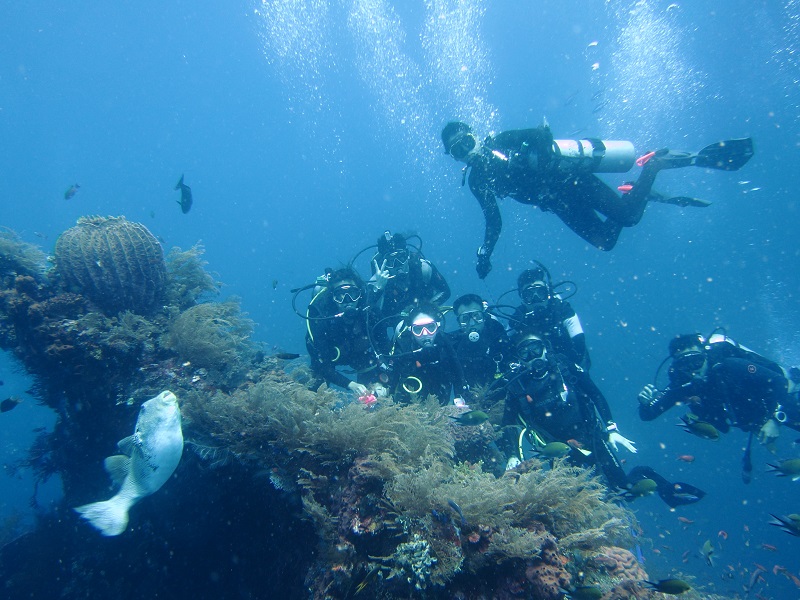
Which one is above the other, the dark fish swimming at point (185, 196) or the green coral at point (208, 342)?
the dark fish swimming at point (185, 196)

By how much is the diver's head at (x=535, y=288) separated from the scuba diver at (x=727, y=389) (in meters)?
3.07

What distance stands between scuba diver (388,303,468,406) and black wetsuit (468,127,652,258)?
2449 millimetres

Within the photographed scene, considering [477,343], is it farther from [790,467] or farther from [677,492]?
[790,467]

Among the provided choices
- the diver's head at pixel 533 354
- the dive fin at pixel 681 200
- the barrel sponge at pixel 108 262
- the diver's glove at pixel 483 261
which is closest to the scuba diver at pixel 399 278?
the diver's glove at pixel 483 261

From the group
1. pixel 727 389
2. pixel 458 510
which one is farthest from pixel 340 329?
pixel 727 389

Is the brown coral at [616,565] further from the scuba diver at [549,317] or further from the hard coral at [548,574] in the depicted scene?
the scuba diver at [549,317]

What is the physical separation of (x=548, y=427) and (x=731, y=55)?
79.9 metres

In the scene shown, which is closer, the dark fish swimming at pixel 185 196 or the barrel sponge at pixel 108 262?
the barrel sponge at pixel 108 262

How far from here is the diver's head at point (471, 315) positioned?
8047 mm

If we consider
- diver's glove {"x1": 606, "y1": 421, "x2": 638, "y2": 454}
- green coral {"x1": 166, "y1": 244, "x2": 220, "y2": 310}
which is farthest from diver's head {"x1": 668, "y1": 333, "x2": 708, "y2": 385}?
green coral {"x1": 166, "y1": 244, "x2": 220, "y2": 310}

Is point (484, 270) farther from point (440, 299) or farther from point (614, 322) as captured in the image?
point (614, 322)

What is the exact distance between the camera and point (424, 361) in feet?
23.5

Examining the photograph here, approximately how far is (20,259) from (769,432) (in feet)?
46.0

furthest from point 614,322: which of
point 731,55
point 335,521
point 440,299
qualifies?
point 335,521
